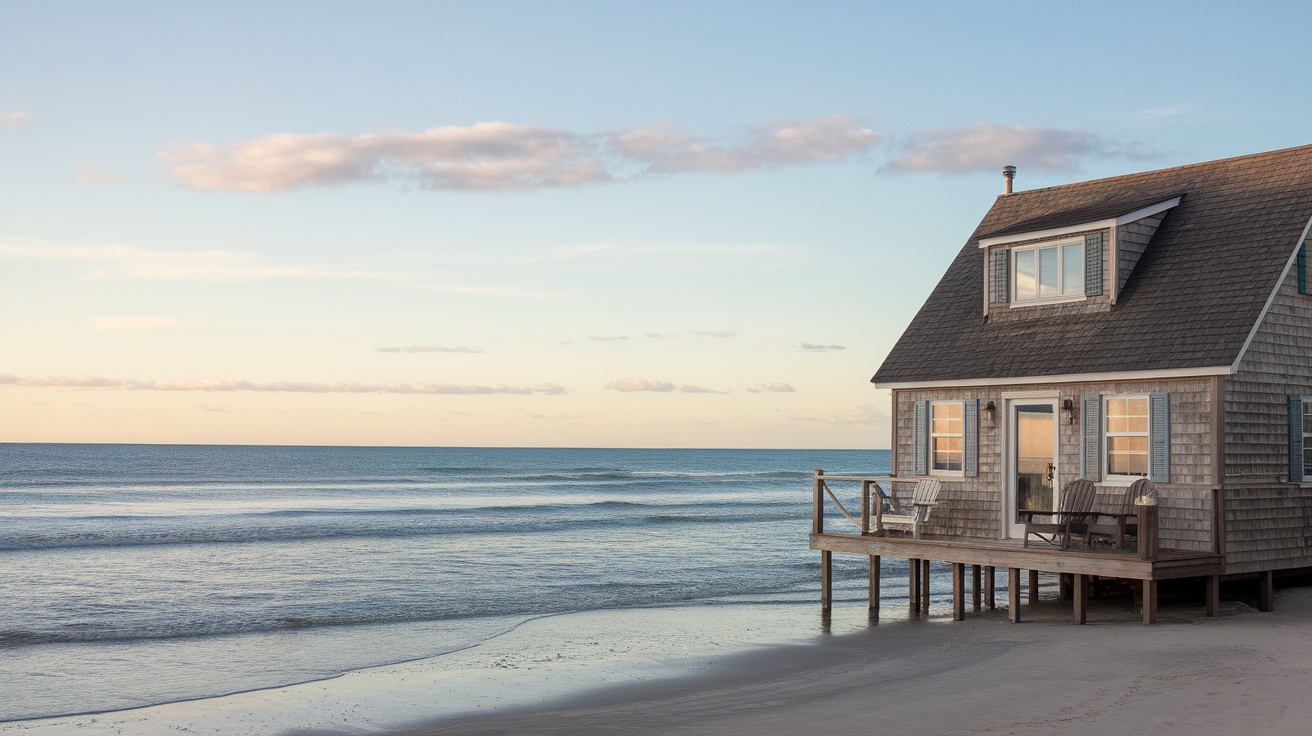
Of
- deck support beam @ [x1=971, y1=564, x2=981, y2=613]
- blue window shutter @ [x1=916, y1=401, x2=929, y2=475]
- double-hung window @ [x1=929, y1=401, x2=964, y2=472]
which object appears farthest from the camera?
deck support beam @ [x1=971, y1=564, x2=981, y2=613]

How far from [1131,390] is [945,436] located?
10.1 feet

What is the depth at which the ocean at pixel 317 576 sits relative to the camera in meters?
16.5

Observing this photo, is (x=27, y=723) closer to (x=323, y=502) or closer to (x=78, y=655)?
A: (x=78, y=655)

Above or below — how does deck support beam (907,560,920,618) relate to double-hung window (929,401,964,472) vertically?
below

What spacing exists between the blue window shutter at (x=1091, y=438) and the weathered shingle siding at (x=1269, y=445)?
1.62 m

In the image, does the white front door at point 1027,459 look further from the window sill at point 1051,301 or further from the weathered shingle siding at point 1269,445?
the weathered shingle siding at point 1269,445

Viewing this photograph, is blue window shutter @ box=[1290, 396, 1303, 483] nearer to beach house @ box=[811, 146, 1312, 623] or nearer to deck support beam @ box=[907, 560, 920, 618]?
beach house @ box=[811, 146, 1312, 623]

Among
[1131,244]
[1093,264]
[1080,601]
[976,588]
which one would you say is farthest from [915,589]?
[1131,244]

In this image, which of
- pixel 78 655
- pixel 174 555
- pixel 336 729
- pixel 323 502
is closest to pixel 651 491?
pixel 323 502

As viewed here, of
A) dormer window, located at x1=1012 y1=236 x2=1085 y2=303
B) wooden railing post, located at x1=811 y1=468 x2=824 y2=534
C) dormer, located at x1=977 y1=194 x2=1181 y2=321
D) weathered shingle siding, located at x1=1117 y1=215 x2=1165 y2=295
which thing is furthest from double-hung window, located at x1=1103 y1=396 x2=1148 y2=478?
wooden railing post, located at x1=811 y1=468 x2=824 y2=534

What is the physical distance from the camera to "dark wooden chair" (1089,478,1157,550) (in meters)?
14.9

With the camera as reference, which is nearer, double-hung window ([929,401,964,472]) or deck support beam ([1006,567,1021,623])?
deck support beam ([1006,567,1021,623])

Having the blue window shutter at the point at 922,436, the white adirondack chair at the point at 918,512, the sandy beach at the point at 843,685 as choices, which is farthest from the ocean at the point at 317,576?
the blue window shutter at the point at 922,436

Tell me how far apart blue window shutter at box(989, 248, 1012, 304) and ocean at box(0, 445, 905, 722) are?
22.2 feet
